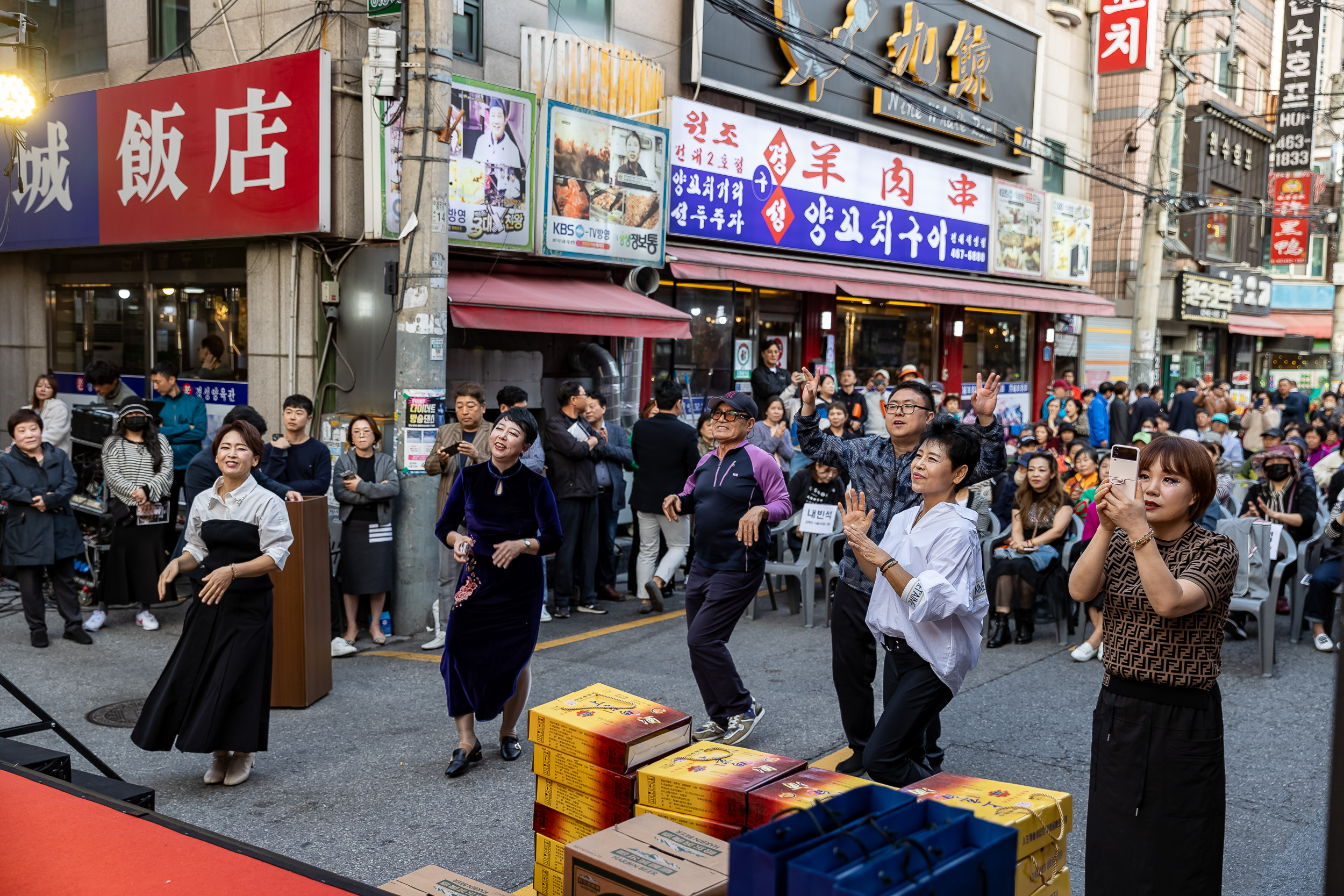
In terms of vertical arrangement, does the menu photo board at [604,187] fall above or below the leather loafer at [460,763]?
above

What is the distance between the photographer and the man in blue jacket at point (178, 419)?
990 cm

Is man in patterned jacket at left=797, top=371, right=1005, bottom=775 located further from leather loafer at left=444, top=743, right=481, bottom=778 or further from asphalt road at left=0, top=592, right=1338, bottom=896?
leather loafer at left=444, top=743, right=481, bottom=778

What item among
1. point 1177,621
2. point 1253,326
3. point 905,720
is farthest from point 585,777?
point 1253,326

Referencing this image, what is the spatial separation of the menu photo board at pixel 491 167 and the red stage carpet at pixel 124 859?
7383 mm

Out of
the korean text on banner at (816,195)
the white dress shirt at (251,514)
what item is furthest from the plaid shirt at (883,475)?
the korean text on banner at (816,195)

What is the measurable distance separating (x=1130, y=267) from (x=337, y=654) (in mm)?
22948

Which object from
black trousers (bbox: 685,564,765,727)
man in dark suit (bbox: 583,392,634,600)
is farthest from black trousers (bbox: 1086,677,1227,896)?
man in dark suit (bbox: 583,392,634,600)

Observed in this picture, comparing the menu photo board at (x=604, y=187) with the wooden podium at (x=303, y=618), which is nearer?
the wooden podium at (x=303, y=618)

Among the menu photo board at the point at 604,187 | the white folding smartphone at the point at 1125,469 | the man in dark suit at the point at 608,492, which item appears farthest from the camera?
the menu photo board at the point at 604,187

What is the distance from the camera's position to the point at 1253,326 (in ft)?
102

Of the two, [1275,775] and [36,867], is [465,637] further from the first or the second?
[1275,775]

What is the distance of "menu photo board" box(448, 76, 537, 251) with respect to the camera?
34.1 feet

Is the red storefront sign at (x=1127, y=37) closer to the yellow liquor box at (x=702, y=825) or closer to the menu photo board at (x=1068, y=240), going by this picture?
the menu photo board at (x=1068, y=240)

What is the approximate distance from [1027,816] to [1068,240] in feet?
66.7
